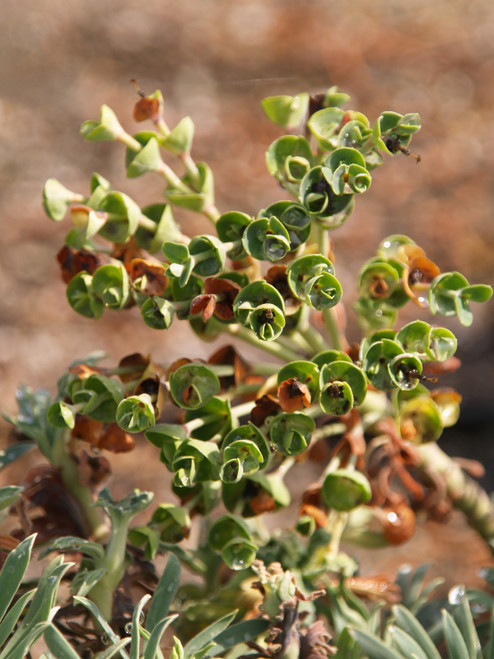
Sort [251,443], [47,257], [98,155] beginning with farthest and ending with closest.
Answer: [98,155]
[47,257]
[251,443]

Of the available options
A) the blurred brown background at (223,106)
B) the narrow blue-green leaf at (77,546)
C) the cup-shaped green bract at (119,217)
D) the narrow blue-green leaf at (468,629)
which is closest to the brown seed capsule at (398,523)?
the narrow blue-green leaf at (468,629)

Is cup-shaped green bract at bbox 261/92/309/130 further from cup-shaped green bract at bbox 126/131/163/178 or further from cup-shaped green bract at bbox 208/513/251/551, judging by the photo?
cup-shaped green bract at bbox 208/513/251/551

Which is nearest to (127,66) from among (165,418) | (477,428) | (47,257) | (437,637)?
(47,257)

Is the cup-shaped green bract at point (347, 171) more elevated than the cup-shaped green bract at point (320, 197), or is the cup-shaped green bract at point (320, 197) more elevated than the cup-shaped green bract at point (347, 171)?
the cup-shaped green bract at point (347, 171)

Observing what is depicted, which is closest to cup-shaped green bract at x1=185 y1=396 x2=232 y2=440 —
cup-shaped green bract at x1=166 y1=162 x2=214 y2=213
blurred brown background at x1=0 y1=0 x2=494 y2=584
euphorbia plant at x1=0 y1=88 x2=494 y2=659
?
euphorbia plant at x1=0 y1=88 x2=494 y2=659

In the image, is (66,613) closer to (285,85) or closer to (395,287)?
(395,287)

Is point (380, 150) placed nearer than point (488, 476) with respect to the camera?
Yes

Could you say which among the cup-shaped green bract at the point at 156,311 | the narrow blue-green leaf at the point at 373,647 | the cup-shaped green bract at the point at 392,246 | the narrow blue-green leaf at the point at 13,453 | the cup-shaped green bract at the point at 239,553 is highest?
the cup-shaped green bract at the point at 392,246

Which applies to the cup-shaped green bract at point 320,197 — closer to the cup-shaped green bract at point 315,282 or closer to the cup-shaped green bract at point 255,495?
the cup-shaped green bract at point 315,282
